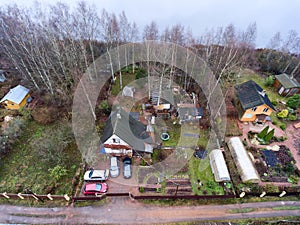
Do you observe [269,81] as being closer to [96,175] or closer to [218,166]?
[218,166]

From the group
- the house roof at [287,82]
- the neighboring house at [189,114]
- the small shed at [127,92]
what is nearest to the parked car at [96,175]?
the neighboring house at [189,114]

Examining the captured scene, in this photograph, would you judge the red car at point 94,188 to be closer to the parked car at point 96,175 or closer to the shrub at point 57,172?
the parked car at point 96,175

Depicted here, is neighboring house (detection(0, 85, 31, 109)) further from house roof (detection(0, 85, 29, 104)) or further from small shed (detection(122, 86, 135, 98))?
small shed (detection(122, 86, 135, 98))

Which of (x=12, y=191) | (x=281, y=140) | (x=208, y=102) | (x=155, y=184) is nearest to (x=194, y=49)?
(x=208, y=102)

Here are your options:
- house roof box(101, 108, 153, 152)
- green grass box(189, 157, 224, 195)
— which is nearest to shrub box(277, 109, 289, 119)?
green grass box(189, 157, 224, 195)

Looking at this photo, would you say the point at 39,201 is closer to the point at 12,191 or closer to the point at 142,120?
the point at 12,191
